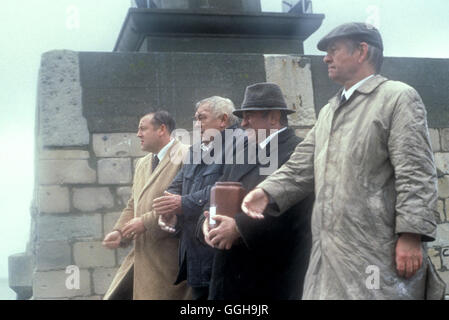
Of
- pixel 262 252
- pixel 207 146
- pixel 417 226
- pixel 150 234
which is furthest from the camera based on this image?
pixel 150 234

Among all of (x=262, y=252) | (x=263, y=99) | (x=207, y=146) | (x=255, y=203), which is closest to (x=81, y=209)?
(x=207, y=146)

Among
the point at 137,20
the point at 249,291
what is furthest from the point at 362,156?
the point at 137,20

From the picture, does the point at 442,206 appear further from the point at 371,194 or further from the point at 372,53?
the point at 371,194

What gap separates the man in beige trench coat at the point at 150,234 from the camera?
466cm

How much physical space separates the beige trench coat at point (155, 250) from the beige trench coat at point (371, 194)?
1.77m

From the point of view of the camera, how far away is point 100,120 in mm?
6082

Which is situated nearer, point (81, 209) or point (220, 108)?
point (220, 108)

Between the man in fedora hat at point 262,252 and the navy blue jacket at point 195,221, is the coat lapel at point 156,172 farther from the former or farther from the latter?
the man in fedora hat at point 262,252

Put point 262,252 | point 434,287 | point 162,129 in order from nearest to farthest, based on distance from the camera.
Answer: point 434,287 < point 262,252 < point 162,129

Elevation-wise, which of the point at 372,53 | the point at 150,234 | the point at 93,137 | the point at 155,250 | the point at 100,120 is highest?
the point at 372,53

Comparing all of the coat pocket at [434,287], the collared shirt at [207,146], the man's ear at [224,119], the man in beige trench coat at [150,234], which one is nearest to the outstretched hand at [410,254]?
the coat pocket at [434,287]

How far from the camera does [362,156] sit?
292 cm

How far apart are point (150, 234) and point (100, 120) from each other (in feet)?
5.55
